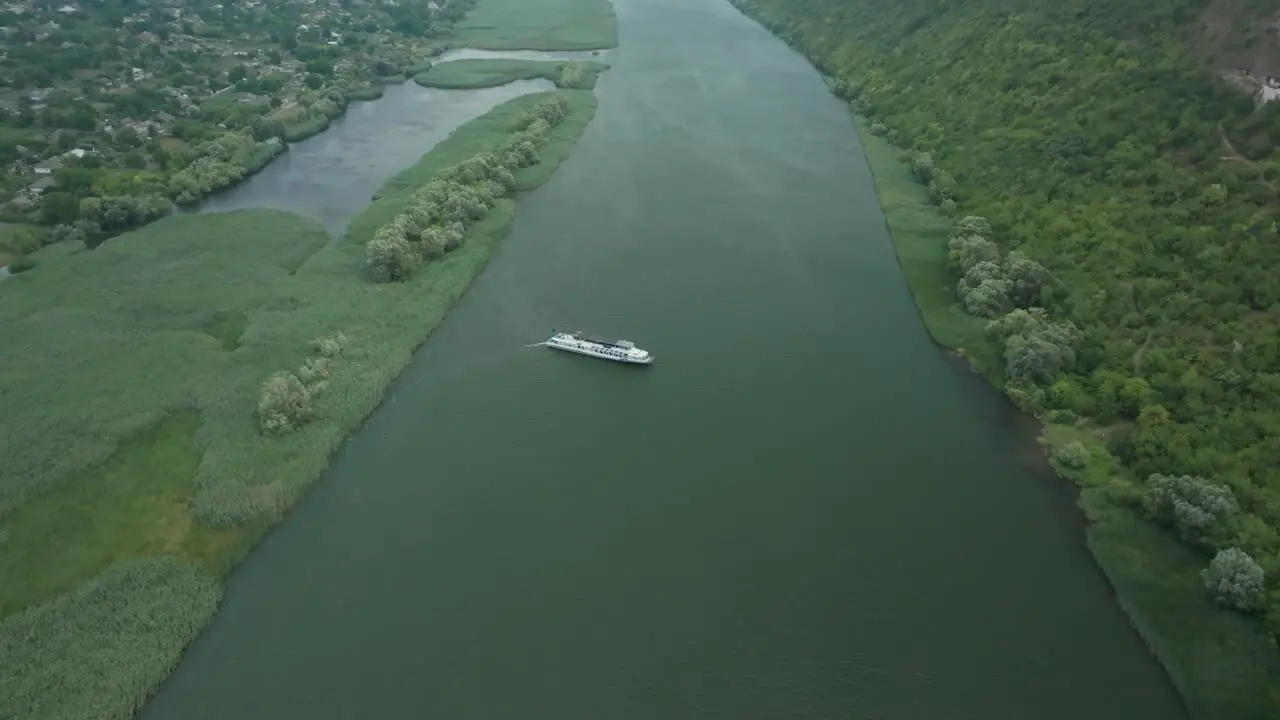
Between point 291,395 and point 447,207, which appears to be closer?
point 291,395

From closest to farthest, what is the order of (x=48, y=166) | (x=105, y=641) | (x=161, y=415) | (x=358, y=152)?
(x=105, y=641) → (x=161, y=415) → (x=48, y=166) → (x=358, y=152)

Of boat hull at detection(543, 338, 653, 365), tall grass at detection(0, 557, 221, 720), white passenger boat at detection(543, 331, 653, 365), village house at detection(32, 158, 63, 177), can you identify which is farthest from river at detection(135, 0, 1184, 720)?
village house at detection(32, 158, 63, 177)

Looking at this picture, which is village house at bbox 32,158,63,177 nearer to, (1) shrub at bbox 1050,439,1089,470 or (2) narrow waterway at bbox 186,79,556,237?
(2) narrow waterway at bbox 186,79,556,237

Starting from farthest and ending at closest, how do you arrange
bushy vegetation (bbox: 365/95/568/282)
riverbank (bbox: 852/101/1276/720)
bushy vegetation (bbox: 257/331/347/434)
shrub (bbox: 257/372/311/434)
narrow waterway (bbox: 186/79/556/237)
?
narrow waterway (bbox: 186/79/556/237)
bushy vegetation (bbox: 365/95/568/282)
bushy vegetation (bbox: 257/331/347/434)
shrub (bbox: 257/372/311/434)
riverbank (bbox: 852/101/1276/720)

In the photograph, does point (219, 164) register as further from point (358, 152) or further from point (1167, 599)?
point (1167, 599)

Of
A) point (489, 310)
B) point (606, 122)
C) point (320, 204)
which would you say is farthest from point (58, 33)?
point (489, 310)

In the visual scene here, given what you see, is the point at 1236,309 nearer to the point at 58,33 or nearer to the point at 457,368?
the point at 457,368

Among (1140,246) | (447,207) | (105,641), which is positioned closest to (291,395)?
(105,641)
